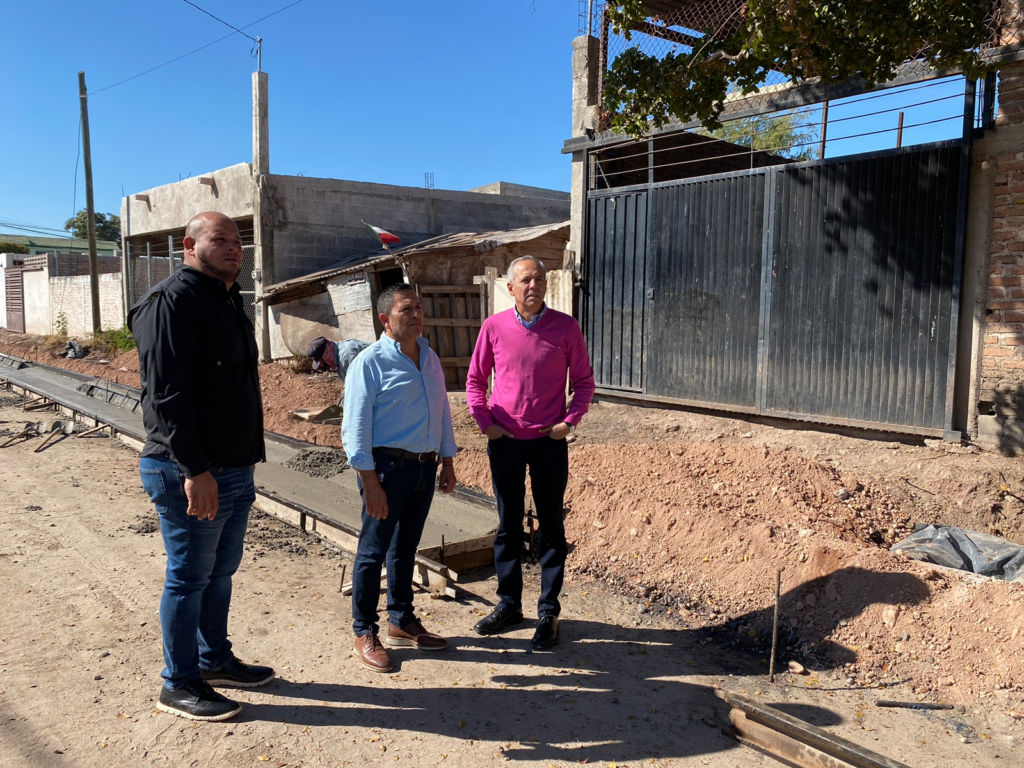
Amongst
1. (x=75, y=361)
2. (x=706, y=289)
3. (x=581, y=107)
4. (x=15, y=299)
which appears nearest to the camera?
(x=706, y=289)

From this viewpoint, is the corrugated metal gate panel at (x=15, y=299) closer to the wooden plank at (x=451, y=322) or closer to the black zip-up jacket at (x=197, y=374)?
the wooden plank at (x=451, y=322)

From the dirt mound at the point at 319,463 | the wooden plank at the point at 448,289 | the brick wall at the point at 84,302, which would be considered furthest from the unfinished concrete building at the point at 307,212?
the dirt mound at the point at 319,463

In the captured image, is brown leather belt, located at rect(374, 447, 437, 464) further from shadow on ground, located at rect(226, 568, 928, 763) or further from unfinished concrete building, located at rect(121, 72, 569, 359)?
unfinished concrete building, located at rect(121, 72, 569, 359)

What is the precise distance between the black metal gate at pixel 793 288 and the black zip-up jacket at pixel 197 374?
5.47 meters

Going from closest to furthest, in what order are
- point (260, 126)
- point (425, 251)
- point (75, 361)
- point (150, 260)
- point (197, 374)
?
point (197, 374), point (425, 251), point (260, 126), point (75, 361), point (150, 260)

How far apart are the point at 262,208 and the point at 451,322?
4.80 metres

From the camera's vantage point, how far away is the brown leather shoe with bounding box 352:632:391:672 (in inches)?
141

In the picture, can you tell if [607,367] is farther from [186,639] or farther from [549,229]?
[186,639]

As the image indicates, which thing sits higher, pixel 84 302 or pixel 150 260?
pixel 150 260

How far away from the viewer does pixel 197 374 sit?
3023 mm

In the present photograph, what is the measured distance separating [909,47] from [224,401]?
5.38 metres

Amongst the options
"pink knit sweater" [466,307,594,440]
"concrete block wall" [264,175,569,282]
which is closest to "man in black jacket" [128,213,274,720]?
"pink knit sweater" [466,307,594,440]

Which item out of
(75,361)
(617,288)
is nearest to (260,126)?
(75,361)

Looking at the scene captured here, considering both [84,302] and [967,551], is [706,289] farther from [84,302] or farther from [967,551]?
[84,302]
